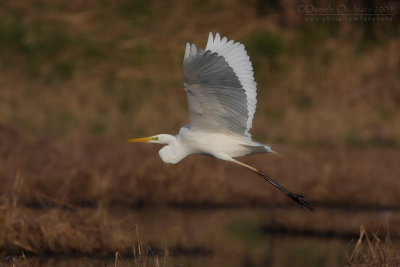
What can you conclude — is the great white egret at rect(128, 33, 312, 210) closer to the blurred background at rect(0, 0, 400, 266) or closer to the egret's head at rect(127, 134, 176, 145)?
the egret's head at rect(127, 134, 176, 145)

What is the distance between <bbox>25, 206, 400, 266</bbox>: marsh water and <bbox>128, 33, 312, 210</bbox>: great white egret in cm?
120

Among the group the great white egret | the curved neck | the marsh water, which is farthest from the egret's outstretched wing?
the marsh water

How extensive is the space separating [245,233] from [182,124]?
3995mm

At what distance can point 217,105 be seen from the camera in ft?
21.6

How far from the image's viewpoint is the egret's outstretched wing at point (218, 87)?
599 centimetres

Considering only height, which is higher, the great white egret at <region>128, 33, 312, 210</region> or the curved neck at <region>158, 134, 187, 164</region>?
the great white egret at <region>128, 33, 312, 210</region>

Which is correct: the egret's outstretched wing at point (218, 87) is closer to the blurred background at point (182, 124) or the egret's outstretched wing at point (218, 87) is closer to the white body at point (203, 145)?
the white body at point (203, 145)

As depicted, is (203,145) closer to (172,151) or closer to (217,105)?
(172,151)

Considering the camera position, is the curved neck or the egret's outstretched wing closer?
the egret's outstretched wing

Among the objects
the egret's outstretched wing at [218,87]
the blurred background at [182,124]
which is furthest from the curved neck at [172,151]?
the blurred background at [182,124]

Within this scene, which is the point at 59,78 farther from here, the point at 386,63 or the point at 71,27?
the point at 386,63

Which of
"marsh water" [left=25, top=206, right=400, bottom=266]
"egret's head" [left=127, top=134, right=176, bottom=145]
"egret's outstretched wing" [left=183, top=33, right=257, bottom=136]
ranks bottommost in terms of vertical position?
"marsh water" [left=25, top=206, right=400, bottom=266]

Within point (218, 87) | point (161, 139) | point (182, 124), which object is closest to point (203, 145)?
point (161, 139)

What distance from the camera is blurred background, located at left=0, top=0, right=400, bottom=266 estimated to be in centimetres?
916
